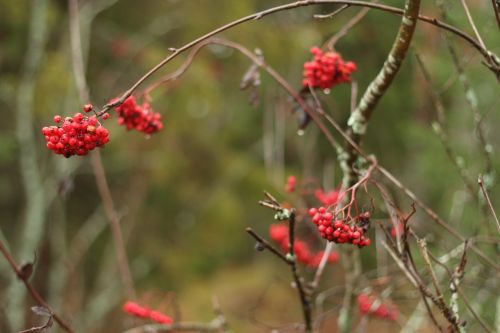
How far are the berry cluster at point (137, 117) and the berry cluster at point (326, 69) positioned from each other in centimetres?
46

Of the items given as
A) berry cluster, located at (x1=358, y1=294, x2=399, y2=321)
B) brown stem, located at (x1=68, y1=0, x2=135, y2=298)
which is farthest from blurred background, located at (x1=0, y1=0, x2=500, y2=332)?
brown stem, located at (x1=68, y1=0, x2=135, y2=298)

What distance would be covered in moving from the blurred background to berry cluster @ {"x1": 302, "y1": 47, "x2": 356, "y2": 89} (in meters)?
3.57

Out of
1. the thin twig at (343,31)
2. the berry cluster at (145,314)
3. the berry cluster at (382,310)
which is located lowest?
the berry cluster at (382,310)

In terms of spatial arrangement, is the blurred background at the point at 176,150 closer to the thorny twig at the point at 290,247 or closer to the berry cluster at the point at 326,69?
the berry cluster at the point at 326,69

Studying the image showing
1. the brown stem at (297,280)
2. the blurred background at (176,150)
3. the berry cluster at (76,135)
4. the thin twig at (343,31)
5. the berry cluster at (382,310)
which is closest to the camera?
the berry cluster at (76,135)

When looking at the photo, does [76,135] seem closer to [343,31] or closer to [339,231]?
[339,231]

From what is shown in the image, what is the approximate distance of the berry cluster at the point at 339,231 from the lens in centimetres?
120

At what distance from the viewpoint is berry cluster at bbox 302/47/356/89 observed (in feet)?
5.20

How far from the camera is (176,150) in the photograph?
7012 mm

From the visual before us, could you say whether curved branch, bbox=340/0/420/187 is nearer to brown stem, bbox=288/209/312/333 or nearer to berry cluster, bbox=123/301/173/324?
brown stem, bbox=288/209/312/333

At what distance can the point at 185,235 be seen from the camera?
278 inches

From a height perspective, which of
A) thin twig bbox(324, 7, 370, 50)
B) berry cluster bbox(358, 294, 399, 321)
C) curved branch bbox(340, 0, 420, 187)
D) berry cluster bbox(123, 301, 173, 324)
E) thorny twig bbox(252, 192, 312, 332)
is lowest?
berry cluster bbox(358, 294, 399, 321)

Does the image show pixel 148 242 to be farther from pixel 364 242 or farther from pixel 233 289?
pixel 364 242

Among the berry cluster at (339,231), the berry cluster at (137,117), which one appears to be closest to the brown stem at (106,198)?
the berry cluster at (137,117)
